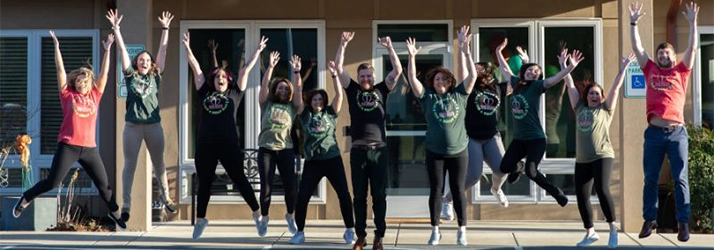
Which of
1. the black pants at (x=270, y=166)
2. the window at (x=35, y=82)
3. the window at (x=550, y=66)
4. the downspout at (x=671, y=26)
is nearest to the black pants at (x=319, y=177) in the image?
the black pants at (x=270, y=166)

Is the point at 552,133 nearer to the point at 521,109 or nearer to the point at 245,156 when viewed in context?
the point at 521,109

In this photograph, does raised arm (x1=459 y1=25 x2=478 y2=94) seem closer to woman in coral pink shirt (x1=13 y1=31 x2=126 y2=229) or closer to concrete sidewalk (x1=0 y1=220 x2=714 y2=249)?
concrete sidewalk (x1=0 y1=220 x2=714 y2=249)

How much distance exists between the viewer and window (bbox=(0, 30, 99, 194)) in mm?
14836

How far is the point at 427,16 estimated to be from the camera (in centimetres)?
1467

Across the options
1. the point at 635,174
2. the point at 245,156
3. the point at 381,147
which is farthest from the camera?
the point at 245,156

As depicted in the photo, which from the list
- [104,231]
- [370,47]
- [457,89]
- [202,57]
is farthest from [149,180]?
[457,89]

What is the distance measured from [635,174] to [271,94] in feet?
14.9

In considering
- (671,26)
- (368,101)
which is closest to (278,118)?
(368,101)

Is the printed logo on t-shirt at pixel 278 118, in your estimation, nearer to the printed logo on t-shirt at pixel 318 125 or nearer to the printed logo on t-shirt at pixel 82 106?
the printed logo on t-shirt at pixel 318 125

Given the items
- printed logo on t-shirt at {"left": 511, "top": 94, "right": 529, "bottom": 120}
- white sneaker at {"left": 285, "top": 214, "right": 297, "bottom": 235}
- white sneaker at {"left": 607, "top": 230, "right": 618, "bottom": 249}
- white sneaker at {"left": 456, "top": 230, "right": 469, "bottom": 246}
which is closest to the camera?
white sneaker at {"left": 607, "top": 230, "right": 618, "bottom": 249}

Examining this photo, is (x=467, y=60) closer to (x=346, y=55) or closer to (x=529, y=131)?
(x=529, y=131)

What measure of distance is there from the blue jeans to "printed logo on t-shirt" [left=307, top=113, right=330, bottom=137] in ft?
10.9

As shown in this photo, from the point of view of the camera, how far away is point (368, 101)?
11289 mm

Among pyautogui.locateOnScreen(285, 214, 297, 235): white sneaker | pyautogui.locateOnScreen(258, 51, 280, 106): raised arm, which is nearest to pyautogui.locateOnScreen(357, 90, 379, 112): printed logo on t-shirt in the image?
pyautogui.locateOnScreen(258, 51, 280, 106): raised arm
